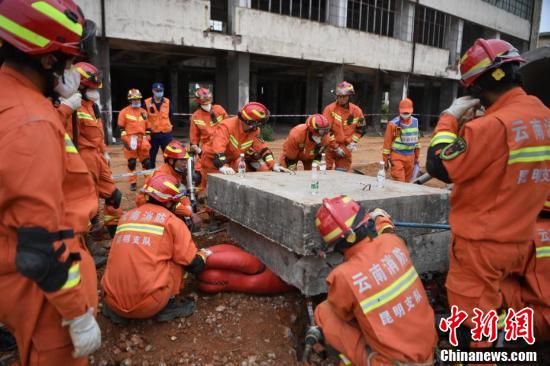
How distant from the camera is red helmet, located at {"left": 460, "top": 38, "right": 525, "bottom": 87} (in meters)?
2.50

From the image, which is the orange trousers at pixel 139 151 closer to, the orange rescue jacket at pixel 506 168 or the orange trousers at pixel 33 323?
the orange trousers at pixel 33 323

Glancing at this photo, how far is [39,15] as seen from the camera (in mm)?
1700

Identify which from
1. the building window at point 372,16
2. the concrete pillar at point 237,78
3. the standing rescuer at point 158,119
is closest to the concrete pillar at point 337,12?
the building window at point 372,16

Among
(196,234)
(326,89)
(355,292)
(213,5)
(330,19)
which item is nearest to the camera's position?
(355,292)

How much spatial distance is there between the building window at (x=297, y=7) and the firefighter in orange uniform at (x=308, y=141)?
35.1 ft

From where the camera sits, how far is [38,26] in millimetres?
1697

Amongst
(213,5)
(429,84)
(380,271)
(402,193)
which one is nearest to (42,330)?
(380,271)

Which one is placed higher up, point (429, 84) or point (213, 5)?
point (213, 5)

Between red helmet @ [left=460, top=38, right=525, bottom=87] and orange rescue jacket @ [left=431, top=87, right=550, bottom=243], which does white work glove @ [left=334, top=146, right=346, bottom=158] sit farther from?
orange rescue jacket @ [left=431, top=87, right=550, bottom=243]

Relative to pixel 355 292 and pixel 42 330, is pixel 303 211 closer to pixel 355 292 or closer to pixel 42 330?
pixel 355 292

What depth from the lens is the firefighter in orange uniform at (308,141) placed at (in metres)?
6.30

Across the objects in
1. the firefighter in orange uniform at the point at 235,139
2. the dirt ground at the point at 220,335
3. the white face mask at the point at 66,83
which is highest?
the white face mask at the point at 66,83

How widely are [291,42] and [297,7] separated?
1880mm

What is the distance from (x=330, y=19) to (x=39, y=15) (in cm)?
1747
